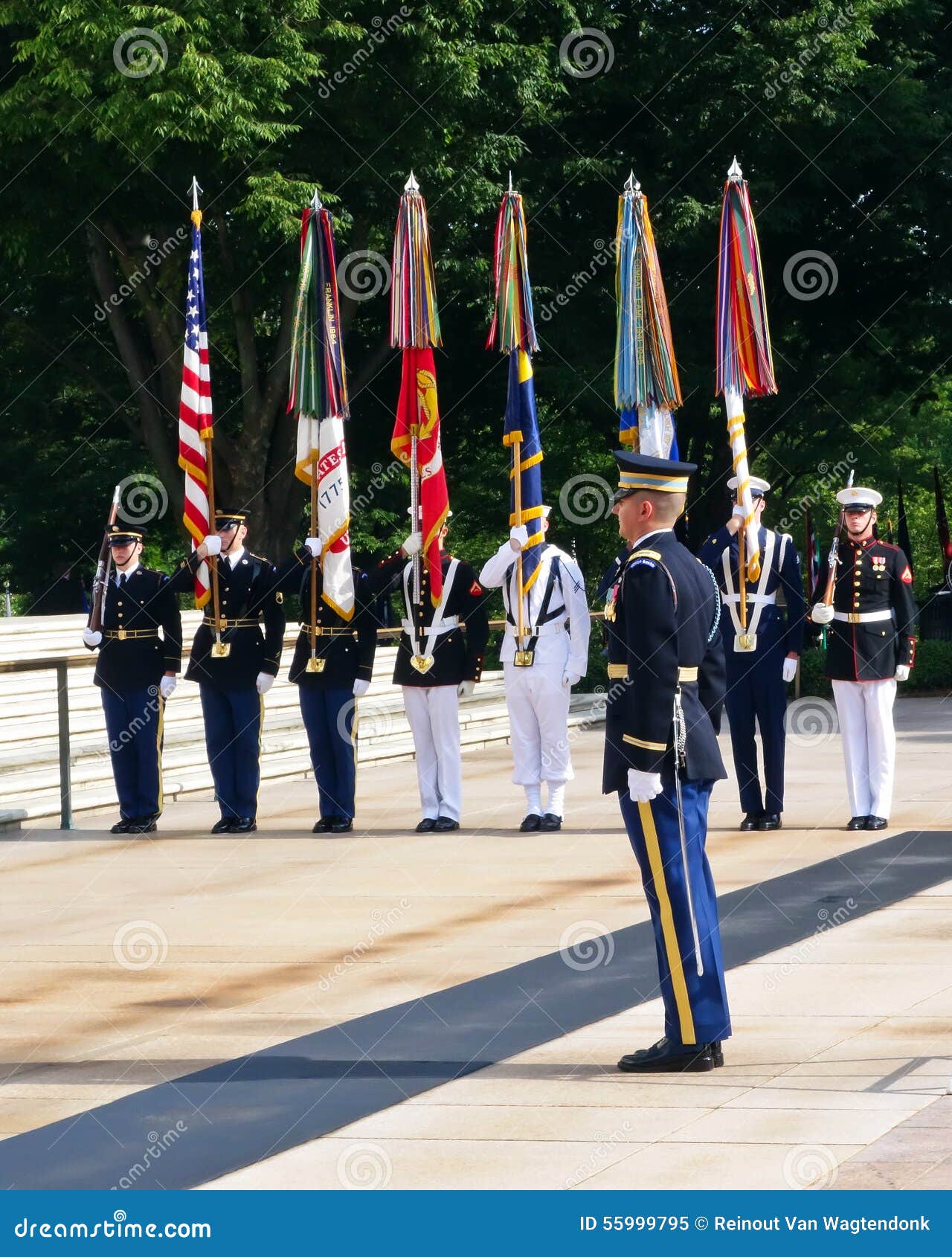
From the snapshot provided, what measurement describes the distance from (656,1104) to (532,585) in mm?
6681

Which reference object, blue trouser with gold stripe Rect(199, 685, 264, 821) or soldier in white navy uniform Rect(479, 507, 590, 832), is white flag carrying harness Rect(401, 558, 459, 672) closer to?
soldier in white navy uniform Rect(479, 507, 590, 832)

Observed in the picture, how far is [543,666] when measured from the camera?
38.9 ft

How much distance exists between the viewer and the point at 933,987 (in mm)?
6980

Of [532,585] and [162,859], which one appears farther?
[532,585]

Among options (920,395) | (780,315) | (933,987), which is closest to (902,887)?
(933,987)

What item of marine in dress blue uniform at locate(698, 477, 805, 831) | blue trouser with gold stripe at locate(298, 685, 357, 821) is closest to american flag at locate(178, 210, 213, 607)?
blue trouser with gold stripe at locate(298, 685, 357, 821)

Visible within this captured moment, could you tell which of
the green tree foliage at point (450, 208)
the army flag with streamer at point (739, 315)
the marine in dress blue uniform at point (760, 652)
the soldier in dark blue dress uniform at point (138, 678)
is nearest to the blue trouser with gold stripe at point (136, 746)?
the soldier in dark blue dress uniform at point (138, 678)

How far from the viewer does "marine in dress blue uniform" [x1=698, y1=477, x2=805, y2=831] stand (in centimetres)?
1153

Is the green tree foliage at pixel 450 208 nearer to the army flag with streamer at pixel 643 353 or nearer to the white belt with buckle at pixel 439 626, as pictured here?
the army flag with streamer at pixel 643 353

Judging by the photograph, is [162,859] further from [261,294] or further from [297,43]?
[261,294]

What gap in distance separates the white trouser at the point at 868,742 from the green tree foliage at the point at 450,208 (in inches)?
416

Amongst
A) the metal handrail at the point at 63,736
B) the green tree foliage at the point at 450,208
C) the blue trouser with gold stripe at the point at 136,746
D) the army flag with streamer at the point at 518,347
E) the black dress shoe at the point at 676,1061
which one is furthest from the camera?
the green tree foliage at the point at 450,208

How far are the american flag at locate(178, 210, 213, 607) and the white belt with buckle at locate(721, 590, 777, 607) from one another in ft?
11.2

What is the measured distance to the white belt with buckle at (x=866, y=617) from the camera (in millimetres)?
11406
